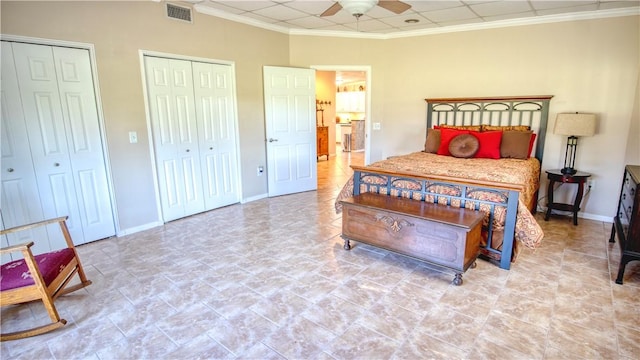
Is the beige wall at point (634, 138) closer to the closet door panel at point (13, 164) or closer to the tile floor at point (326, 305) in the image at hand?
the tile floor at point (326, 305)

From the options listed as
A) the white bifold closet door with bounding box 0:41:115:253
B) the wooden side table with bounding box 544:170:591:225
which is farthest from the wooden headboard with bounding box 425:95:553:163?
the white bifold closet door with bounding box 0:41:115:253

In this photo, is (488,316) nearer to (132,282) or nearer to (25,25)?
(132,282)

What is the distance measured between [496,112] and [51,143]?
5352mm

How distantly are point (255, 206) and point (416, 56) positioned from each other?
3434 mm

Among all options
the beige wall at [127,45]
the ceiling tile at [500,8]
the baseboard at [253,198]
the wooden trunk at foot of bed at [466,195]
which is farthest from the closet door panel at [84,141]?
the ceiling tile at [500,8]

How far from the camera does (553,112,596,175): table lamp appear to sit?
3848 millimetres

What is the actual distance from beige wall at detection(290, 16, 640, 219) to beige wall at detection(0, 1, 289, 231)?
4.64 feet

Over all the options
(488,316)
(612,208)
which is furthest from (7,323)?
(612,208)

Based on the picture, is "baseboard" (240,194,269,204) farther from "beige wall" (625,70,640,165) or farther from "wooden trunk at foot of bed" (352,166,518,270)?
"beige wall" (625,70,640,165)

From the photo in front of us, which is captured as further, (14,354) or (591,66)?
(591,66)

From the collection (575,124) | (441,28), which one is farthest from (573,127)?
(441,28)

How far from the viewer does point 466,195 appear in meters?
2.94

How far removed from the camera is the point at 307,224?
4121 mm

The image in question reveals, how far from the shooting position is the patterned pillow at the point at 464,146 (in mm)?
4207
